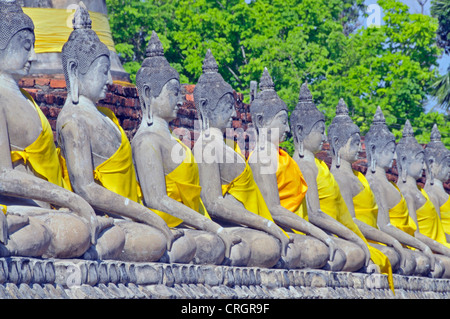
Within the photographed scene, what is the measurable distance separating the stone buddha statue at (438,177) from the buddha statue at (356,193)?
8.52 feet

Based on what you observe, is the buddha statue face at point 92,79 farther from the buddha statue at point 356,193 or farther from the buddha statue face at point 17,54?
the buddha statue at point 356,193

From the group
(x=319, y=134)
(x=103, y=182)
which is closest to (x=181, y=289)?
(x=103, y=182)

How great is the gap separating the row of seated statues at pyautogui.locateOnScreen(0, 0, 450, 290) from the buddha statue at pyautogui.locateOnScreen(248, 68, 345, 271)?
0.01 m

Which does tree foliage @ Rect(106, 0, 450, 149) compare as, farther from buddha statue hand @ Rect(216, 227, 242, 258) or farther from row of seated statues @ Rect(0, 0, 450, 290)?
buddha statue hand @ Rect(216, 227, 242, 258)

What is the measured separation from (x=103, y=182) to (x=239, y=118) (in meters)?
5.26

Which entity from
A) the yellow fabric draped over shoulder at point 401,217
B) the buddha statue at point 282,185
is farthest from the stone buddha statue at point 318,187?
the yellow fabric draped over shoulder at point 401,217

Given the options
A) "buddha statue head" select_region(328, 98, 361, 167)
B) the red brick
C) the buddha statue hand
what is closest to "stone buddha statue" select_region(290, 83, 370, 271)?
Result: "buddha statue head" select_region(328, 98, 361, 167)

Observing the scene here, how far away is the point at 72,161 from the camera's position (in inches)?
316

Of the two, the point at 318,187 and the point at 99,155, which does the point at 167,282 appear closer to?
the point at 99,155

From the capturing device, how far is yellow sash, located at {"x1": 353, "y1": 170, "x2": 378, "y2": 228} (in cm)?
1198

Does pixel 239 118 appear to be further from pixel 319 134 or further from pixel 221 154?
pixel 221 154

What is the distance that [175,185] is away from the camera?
29.3ft

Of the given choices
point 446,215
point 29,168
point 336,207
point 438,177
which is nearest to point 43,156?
point 29,168

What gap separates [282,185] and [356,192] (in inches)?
68.9
